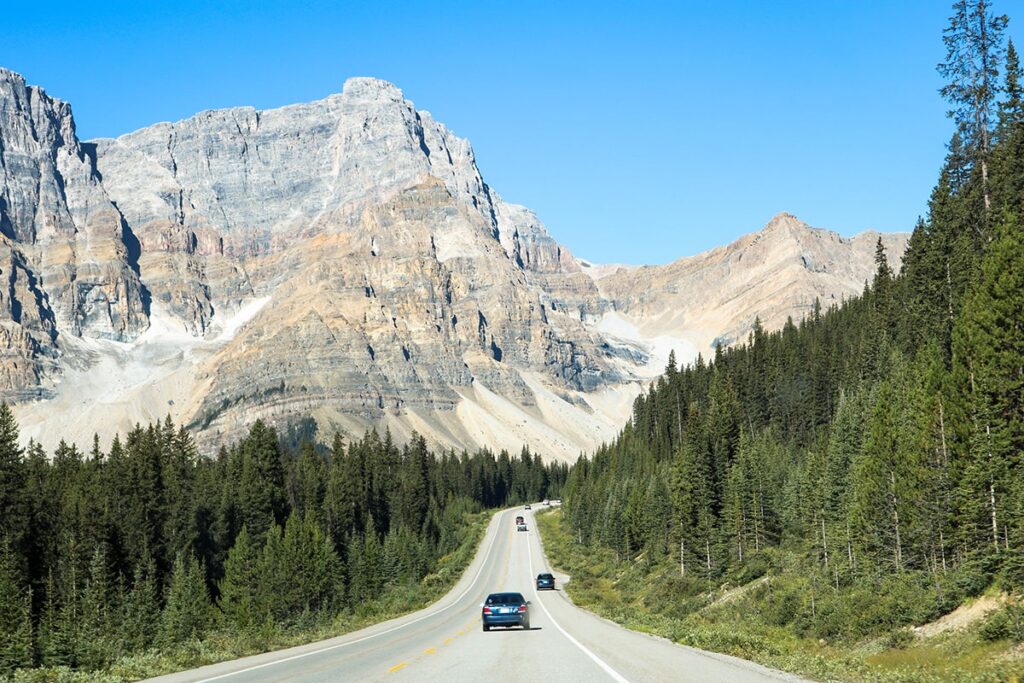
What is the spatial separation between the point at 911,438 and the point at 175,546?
183 feet

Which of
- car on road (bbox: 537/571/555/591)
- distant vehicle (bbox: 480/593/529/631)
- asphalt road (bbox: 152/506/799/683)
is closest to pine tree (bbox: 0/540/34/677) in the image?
asphalt road (bbox: 152/506/799/683)

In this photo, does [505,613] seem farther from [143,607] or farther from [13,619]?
[143,607]

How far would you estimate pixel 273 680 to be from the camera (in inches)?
779

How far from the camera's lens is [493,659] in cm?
2306

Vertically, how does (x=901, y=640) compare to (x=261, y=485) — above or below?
below

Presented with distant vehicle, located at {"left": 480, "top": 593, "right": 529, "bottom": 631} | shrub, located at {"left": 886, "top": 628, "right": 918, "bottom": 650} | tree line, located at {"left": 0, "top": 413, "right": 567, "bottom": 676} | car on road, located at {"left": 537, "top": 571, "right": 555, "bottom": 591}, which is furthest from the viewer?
car on road, located at {"left": 537, "top": 571, "right": 555, "bottom": 591}

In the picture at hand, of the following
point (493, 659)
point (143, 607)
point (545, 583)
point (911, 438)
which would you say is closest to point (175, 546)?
point (143, 607)

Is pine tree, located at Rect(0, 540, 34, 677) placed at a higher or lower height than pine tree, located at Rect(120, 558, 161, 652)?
higher

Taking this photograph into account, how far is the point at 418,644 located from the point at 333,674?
9.57 meters

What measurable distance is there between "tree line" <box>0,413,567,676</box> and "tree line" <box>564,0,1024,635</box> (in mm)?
27326

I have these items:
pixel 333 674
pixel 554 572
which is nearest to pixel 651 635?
pixel 333 674

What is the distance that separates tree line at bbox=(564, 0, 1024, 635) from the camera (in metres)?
35.7

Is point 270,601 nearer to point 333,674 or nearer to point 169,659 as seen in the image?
point 169,659

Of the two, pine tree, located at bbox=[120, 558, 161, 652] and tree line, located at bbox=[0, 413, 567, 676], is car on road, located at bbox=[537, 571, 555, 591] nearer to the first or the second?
tree line, located at bbox=[0, 413, 567, 676]
